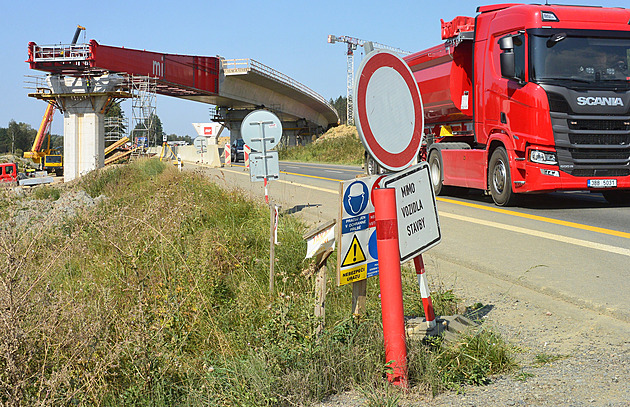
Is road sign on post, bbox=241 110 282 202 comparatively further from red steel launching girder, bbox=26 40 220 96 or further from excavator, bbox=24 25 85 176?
excavator, bbox=24 25 85 176

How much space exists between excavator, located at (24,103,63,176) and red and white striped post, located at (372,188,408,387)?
194 ft

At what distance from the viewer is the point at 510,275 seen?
6.41m

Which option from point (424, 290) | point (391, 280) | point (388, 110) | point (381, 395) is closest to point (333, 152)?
point (424, 290)

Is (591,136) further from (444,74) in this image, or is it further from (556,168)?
(444,74)

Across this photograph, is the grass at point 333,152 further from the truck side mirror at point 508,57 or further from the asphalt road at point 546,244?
the truck side mirror at point 508,57

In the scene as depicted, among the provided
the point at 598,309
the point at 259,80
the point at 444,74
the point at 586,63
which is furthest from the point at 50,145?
the point at 598,309

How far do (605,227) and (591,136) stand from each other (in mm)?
2219

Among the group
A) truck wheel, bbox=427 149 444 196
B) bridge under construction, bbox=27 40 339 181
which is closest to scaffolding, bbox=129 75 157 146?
bridge under construction, bbox=27 40 339 181

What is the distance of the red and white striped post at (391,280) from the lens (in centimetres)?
353

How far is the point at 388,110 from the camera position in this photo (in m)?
3.77

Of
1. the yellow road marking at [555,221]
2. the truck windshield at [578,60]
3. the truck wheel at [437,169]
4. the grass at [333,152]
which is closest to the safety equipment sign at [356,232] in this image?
the yellow road marking at [555,221]

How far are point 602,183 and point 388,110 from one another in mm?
8560

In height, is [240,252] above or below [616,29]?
below

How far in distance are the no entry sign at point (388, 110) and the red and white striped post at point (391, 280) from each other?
30cm
